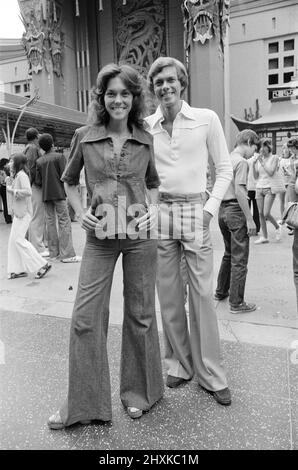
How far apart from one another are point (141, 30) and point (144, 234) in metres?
21.5

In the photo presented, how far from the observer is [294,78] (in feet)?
73.0

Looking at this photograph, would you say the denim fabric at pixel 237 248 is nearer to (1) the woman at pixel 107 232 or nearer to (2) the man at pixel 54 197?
(1) the woman at pixel 107 232

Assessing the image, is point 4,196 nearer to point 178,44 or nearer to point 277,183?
point 277,183

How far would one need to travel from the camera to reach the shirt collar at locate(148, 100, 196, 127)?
2.46 m

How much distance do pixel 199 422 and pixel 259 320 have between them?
5.53 feet

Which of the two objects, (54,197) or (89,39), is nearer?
(54,197)

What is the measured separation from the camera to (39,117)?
45.0ft

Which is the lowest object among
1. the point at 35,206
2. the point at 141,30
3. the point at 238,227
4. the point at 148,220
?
the point at 238,227

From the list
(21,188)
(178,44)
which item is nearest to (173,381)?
(21,188)

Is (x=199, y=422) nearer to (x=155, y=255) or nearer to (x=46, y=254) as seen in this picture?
(x=155, y=255)

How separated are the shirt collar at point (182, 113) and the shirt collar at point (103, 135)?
36 cm

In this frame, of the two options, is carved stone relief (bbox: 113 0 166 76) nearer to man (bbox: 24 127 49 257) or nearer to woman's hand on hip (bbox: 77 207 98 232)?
man (bbox: 24 127 49 257)

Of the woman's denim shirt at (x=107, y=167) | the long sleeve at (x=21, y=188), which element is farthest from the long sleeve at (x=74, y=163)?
the long sleeve at (x=21, y=188)

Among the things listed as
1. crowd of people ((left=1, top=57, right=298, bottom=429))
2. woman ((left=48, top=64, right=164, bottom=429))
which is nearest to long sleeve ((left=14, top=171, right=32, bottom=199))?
crowd of people ((left=1, top=57, right=298, bottom=429))
